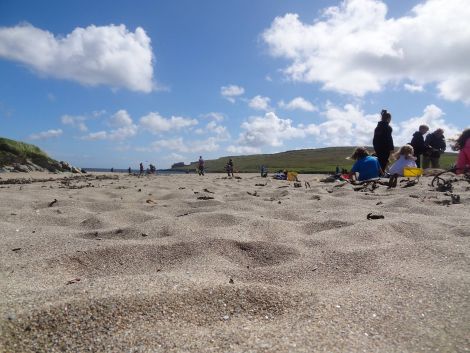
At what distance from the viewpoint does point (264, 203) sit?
5.21m

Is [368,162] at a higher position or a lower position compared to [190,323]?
higher

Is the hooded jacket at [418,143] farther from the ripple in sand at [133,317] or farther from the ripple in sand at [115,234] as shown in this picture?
the ripple in sand at [133,317]

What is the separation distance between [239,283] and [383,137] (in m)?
8.38

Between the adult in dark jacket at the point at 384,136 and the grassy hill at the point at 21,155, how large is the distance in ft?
64.2

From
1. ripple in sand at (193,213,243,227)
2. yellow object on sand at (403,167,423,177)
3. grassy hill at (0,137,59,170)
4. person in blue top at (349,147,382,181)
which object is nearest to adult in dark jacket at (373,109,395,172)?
person in blue top at (349,147,382,181)

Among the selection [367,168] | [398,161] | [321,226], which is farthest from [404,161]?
[321,226]

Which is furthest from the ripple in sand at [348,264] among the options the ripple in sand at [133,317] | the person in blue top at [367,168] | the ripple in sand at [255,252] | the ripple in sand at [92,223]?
the person in blue top at [367,168]

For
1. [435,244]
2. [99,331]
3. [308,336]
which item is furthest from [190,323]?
[435,244]

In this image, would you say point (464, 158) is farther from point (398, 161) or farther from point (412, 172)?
point (398, 161)

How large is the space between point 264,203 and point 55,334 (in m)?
3.82

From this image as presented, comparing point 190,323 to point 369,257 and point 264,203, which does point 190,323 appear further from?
point 264,203

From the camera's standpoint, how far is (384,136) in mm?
9477

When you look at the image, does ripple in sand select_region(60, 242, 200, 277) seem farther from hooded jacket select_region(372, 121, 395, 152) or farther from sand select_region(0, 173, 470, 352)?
hooded jacket select_region(372, 121, 395, 152)

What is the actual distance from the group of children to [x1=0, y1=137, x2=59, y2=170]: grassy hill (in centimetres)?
1947
